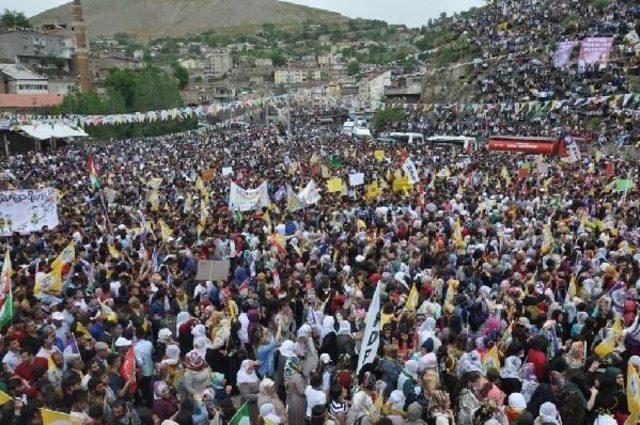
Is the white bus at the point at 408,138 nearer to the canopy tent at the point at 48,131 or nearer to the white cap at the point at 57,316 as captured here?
the canopy tent at the point at 48,131

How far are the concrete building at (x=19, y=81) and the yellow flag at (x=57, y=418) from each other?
74.3 m

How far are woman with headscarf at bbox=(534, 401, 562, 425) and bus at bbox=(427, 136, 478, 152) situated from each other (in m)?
31.7

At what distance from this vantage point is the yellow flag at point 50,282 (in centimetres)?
995

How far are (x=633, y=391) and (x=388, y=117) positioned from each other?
168 ft

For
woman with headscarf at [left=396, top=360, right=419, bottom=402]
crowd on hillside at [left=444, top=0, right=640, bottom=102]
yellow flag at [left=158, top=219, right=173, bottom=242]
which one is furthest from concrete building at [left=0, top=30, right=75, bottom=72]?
woman with headscarf at [left=396, top=360, right=419, bottom=402]

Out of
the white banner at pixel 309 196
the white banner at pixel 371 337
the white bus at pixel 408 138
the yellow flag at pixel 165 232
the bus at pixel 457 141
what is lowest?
the white bus at pixel 408 138

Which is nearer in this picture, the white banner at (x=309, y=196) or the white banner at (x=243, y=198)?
the white banner at (x=243, y=198)

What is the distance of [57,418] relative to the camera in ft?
18.3

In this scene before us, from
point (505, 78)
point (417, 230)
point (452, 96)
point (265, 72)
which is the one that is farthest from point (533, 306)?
point (265, 72)

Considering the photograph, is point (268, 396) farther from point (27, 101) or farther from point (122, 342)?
point (27, 101)

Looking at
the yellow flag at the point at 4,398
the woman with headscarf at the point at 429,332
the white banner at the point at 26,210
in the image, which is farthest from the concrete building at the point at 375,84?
the yellow flag at the point at 4,398

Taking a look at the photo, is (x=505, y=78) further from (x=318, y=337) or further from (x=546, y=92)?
(x=318, y=337)

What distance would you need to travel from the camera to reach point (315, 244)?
13.4 metres

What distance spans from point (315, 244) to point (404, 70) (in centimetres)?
8417
